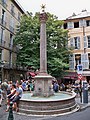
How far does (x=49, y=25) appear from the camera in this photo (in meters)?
25.8

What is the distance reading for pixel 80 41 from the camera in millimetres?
31109

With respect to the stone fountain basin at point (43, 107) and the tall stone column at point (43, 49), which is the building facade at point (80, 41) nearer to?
the tall stone column at point (43, 49)

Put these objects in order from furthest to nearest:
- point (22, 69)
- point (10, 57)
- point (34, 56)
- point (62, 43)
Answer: point (22, 69) < point (10, 57) < point (62, 43) < point (34, 56)

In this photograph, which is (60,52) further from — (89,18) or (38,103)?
(38,103)

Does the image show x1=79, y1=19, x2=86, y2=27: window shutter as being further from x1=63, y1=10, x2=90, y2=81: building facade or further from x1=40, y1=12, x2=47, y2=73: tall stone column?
x1=40, y1=12, x2=47, y2=73: tall stone column

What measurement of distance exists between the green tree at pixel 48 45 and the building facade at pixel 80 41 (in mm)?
4923

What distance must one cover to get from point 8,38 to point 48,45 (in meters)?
7.89

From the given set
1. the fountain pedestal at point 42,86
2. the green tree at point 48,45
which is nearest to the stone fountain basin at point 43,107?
the fountain pedestal at point 42,86

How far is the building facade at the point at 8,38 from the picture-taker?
2759cm

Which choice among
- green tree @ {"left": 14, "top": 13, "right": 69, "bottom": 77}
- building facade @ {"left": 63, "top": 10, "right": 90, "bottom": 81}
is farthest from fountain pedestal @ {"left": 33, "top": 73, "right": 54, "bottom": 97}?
building facade @ {"left": 63, "top": 10, "right": 90, "bottom": 81}

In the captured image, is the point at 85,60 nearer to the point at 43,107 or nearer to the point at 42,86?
the point at 42,86

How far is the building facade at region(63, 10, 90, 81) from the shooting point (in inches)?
1190

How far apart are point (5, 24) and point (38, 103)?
2094cm

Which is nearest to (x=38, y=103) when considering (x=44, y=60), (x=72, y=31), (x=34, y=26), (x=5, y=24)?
(x=44, y=60)
